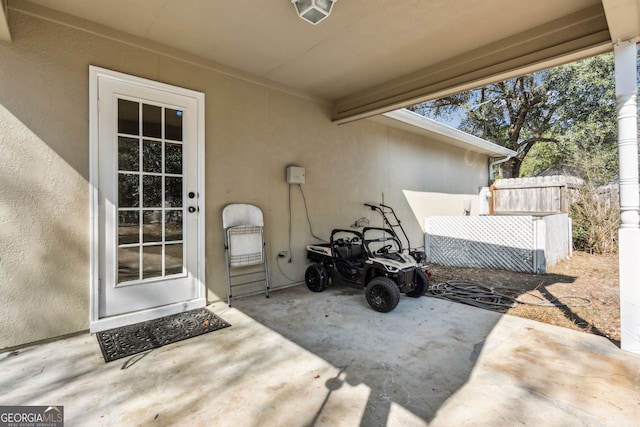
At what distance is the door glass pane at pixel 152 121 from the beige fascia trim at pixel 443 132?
3.79m

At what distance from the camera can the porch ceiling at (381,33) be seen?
262 centimetres

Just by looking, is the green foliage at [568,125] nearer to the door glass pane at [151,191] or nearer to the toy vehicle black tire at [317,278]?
the toy vehicle black tire at [317,278]

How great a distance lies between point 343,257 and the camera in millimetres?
4074

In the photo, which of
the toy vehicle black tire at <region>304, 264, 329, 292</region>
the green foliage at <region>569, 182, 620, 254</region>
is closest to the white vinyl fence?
the green foliage at <region>569, 182, 620, 254</region>

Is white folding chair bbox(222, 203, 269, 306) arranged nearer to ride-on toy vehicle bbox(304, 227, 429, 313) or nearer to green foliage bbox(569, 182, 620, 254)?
ride-on toy vehicle bbox(304, 227, 429, 313)

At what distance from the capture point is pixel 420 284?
384 cm

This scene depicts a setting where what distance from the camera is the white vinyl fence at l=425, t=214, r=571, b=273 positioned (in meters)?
5.37

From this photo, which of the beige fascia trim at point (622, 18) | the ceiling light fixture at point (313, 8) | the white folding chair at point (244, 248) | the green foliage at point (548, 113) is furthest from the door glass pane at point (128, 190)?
the green foliage at point (548, 113)

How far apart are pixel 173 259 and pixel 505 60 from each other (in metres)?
4.16

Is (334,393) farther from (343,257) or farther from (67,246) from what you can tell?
(67,246)

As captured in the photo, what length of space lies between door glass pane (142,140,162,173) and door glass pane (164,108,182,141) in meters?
0.16

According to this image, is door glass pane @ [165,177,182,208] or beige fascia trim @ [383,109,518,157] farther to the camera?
beige fascia trim @ [383,109,518,157]

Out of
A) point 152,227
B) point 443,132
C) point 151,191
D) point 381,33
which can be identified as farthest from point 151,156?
point 443,132

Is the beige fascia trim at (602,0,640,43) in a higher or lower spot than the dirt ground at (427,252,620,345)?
higher
